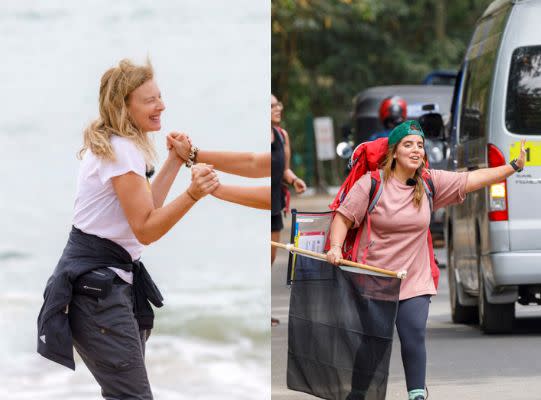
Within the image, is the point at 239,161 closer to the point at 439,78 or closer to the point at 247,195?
the point at 247,195

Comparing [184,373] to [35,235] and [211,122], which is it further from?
[211,122]

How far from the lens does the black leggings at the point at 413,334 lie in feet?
23.2

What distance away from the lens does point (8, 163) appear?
6504 millimetres

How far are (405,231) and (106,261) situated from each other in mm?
2240

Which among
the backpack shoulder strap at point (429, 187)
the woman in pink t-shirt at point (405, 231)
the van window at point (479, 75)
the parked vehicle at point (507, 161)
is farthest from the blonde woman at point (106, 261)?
the van window at point (479, 75)

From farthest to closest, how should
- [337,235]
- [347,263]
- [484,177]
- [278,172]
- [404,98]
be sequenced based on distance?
[404,98] → [278,172] → [484,177] → [337,235] → [347,263]

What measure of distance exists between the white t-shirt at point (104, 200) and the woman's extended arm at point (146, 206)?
0.17 feet

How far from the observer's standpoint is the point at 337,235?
701 centimetres

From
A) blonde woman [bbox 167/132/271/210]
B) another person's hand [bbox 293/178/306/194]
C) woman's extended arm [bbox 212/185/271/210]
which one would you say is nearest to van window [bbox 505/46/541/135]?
another person's hand [bbox 293/178/306/194]

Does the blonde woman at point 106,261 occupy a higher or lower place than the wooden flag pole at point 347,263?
higher

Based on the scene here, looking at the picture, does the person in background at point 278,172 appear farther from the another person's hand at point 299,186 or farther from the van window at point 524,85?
the van window at point 524,85

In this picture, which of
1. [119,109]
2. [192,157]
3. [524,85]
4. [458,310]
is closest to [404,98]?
Answer: [458,310]

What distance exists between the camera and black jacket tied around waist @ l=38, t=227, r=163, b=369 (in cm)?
509

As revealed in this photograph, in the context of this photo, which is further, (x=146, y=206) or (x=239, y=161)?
(x=239, y=161)
